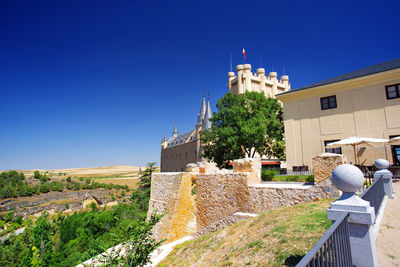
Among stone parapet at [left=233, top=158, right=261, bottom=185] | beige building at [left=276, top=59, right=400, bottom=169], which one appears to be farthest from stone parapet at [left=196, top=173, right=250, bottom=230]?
beige building at [left=276, top=59, right=400, bottom=169]

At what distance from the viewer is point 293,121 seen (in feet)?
64.3

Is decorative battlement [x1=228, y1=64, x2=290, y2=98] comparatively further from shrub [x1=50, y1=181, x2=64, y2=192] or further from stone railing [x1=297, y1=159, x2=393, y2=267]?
shrub [x1=50, y1=181, x2=64, y2=192]

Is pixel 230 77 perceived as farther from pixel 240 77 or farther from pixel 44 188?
pixel 44 188

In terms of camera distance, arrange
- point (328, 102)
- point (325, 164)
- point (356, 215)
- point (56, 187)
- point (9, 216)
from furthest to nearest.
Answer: point (56, 187)
point (9, 216)
point (328, 102)
point (325, 164)
point (356, 215)

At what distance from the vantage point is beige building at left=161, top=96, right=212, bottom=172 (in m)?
44.8

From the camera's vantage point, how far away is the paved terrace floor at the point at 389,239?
3239 millimetres

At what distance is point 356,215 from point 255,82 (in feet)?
137

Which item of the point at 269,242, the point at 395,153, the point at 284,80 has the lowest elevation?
the point at 269,242

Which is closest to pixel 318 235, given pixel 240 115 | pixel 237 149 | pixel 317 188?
pixel 317 188

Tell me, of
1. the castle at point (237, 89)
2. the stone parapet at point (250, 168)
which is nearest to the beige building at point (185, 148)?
the castle at point (237, 89)

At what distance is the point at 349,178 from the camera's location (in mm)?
2785

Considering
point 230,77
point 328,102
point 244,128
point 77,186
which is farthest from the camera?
point 77,186

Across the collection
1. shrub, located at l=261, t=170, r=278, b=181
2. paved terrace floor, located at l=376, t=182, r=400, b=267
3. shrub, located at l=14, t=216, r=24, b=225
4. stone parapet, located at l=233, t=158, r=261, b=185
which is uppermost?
stone parapet, located at l=233, t=158, r=261, b=185

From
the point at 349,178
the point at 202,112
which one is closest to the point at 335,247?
the point at 349,178
